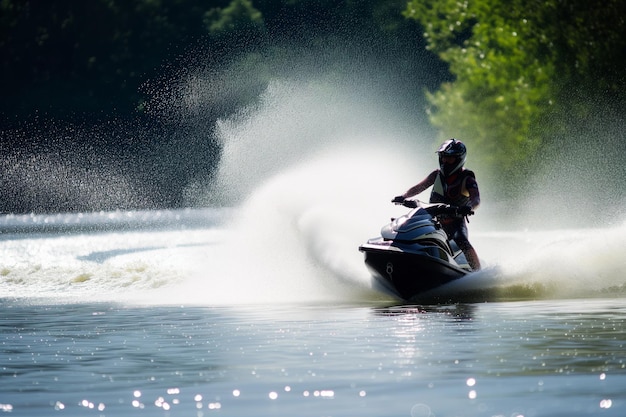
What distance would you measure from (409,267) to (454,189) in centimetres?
116

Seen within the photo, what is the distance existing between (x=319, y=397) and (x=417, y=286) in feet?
21.8

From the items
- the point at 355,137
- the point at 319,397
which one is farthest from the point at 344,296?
the point at 355,137

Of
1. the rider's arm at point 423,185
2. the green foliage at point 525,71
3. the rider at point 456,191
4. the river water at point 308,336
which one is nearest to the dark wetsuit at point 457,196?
the rider at point 456,191

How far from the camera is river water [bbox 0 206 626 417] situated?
379 inches

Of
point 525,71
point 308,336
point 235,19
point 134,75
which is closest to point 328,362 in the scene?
point 308,336

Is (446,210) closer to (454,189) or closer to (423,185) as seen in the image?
(454,189)

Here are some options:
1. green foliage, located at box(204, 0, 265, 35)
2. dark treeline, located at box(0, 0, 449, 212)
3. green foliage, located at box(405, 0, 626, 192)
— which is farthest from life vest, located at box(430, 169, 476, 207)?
green foliage, located at box(204, 0, 265, 35)

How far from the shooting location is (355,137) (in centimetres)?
6488

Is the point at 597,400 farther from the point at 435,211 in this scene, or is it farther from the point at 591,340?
the point at 435,211

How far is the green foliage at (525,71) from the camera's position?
39.3 metres

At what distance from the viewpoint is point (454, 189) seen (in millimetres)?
16641

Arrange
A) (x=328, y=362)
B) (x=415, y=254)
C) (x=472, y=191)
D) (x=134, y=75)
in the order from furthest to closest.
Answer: (x=134, y=75) < (x=472, y=191) < (x=415, y=254) < (x=328, y=362)

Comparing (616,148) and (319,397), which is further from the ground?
(616,148)

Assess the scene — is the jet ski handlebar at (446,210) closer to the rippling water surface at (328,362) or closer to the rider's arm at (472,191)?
the rider's arm at (472,191)
